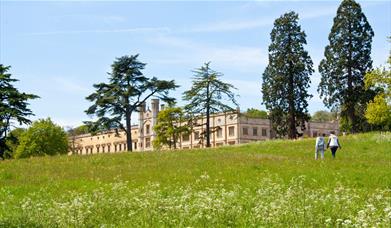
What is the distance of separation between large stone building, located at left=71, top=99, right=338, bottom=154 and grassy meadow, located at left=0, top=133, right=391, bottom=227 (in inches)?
2963

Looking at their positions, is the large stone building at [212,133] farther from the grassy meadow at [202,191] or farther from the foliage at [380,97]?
the grassy meadow at [202,191]

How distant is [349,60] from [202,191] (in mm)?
51050

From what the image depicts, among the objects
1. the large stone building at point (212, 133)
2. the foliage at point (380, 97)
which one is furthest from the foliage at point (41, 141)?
the foliage at point (380, 97)

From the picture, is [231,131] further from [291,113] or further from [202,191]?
[202,191]

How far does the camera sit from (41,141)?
9856 cm

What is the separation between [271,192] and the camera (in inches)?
544

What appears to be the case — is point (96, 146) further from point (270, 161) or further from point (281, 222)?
point (281, 222)

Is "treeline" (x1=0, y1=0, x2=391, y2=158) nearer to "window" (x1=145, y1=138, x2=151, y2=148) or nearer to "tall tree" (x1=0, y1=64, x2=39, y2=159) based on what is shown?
"tall tree" (x1=0, y1=64, x2=39, y2=159)

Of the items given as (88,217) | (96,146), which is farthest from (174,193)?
(96,146)

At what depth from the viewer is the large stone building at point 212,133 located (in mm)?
120375

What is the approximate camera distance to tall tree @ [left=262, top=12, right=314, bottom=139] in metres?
67.2

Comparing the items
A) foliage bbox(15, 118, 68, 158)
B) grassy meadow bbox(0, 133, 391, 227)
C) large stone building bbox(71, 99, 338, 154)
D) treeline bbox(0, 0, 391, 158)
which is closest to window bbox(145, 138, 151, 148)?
large stone building bbox(71, 99, 338, 154)

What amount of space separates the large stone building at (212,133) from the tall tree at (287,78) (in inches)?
1410

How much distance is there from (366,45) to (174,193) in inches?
2068
